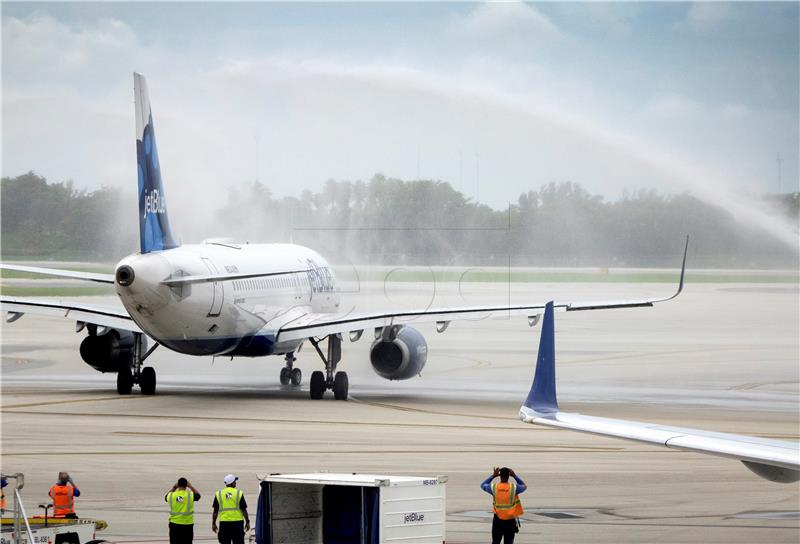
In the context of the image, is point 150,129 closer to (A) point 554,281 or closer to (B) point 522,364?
(B) point 522,364

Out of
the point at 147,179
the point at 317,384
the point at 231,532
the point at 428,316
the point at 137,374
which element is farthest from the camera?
the point at 137,374

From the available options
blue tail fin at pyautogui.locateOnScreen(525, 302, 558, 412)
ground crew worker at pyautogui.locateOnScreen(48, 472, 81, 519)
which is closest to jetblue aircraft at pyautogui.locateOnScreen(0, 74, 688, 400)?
ground crew worker at pyautogui.locateOnScreen(48, 472, 81, 519)

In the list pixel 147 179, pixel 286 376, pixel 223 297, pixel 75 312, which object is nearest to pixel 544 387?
pixel 147 179

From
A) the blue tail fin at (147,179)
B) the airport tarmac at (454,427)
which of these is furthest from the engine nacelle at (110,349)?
the blue tail fin at (147,179)

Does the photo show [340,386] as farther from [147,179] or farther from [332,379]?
[147,179]

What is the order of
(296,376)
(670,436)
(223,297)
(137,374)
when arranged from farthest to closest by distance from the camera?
1. (296,376)
2. (137,374)
3. (223,297)
4. (670,436)

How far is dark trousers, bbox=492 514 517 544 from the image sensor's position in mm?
18844

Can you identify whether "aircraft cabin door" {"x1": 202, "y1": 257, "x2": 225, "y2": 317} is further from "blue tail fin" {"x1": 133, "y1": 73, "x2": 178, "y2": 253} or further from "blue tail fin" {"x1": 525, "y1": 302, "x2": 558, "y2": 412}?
"blue tail fin" {"x1": 525, "y1": 302, "x2": 558, "y2": 412}

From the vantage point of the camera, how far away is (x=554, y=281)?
72.0 metres

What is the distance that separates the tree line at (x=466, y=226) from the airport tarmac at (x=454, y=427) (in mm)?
2551

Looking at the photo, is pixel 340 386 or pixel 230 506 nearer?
pixel 230 506

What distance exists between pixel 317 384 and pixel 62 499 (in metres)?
21.0

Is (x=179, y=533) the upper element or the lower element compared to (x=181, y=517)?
lower

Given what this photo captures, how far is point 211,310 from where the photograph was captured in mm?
37938
